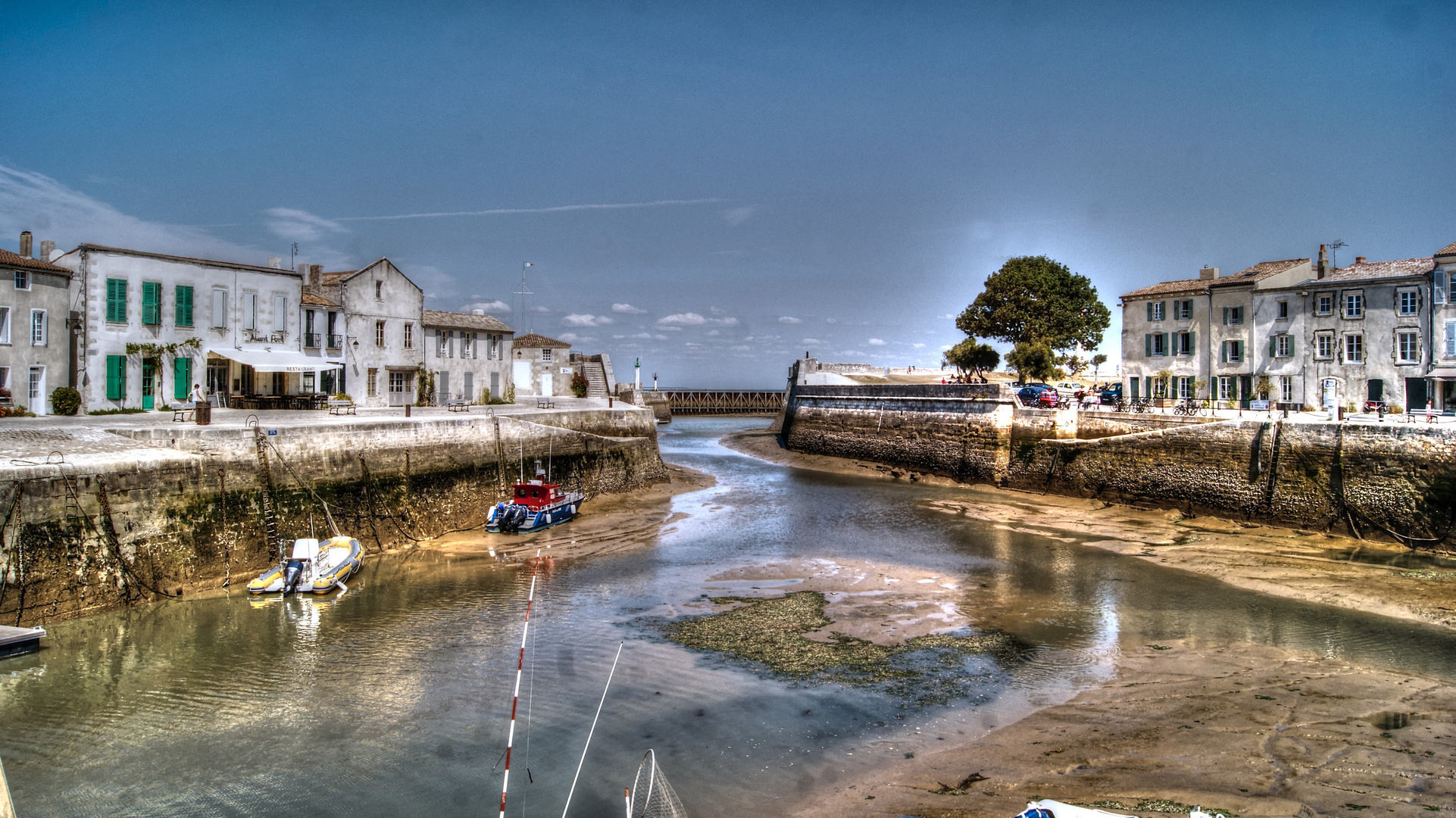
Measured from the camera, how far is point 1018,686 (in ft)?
39.2

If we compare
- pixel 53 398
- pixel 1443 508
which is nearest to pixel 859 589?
pixel 1443 508

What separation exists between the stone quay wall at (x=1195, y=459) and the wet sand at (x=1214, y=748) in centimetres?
734

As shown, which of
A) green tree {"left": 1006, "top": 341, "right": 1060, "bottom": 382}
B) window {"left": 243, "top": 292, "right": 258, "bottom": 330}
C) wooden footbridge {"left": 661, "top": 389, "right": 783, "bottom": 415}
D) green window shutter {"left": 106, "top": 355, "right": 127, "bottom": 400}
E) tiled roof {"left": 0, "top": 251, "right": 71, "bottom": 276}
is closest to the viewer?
tiled roof {"left": 0, "top": 251, "right": 71, "bottom": 276}

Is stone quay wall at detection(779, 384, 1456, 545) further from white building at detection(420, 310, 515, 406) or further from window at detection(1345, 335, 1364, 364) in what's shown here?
white building at detection(420, 310, 515, 406)

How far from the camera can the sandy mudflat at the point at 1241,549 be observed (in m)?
16.2

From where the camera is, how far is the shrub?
22562 millimetres

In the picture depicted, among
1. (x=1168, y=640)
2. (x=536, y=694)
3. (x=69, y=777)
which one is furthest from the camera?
(x=1168, y=640)

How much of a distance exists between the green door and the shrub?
85.9 inches

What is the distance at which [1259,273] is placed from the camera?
36062mm

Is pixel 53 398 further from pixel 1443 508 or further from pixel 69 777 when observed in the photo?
pixel 1443 508

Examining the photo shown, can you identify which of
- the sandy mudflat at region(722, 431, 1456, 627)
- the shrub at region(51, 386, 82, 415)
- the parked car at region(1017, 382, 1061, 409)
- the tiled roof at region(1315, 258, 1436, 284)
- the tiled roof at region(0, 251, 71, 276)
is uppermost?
the tiled roof at region(1315, 258, 1436, 284)

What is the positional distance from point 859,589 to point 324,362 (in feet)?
68.6

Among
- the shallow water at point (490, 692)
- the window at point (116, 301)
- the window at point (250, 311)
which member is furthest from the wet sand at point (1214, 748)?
the window at point (250, 311)

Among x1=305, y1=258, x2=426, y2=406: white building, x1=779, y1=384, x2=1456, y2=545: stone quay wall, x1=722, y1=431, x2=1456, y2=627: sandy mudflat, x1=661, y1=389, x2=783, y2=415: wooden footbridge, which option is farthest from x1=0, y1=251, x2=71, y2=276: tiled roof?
x1=661, y1=389, x2=783, y2=415: wooden footbridge
